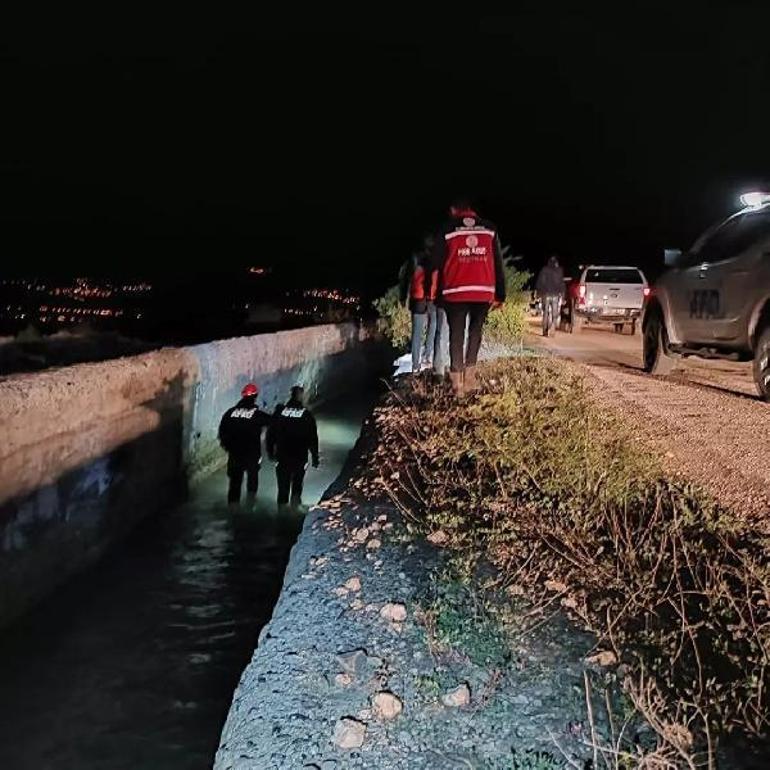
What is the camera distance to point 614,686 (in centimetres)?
377

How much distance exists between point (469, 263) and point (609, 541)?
3803mm

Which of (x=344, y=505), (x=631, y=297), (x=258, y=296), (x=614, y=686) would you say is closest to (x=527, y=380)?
(x=344, y=505)

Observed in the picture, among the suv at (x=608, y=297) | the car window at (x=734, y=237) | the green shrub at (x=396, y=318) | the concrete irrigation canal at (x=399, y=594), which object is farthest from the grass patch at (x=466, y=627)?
the suv at (x=608, y=297)

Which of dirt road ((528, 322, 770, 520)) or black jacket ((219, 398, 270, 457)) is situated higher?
dirt road ((528, 322, 770, 520))

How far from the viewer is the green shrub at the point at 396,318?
19094 millimetres

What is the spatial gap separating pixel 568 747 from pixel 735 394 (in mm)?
7006

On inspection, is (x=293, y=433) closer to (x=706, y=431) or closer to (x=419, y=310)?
(x=419, y=310)

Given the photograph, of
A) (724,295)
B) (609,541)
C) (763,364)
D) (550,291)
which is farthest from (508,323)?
(609,541)

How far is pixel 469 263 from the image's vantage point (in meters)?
8.43

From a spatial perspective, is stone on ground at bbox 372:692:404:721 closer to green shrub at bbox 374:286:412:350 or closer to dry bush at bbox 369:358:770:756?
dry bush at bbox 369:358:770:756

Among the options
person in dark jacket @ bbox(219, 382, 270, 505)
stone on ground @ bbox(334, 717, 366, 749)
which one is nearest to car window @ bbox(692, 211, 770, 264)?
person in dark jacket @ bbox(219, 382, 270, 505)

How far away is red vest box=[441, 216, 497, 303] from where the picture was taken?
844 cm

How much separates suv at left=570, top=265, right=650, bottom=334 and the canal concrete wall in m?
8.40

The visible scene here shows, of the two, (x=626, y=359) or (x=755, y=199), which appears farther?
(x=626, y=359)
